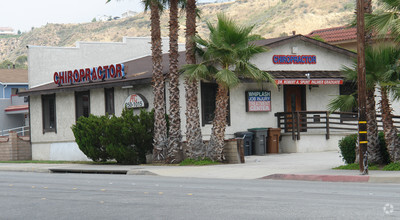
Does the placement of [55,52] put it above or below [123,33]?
below

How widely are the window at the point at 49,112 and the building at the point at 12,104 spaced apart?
12.3 metres

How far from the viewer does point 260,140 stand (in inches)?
1165

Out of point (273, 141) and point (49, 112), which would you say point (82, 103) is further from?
point (273, 141)

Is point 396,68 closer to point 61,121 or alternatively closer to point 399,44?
point 399,44

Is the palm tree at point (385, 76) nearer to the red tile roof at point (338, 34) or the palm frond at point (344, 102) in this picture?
the palm frond at point (344, 102)

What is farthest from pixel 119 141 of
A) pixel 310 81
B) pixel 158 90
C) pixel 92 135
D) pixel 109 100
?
pixel 310 81

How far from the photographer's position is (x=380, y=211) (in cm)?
1027

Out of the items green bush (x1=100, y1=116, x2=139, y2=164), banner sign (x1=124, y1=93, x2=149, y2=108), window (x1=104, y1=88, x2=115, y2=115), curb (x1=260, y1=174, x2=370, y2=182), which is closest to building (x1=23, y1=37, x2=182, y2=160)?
window (x1=104, y1=88, x2=115, y2=115)

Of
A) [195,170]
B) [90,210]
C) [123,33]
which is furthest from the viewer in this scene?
[123,33]

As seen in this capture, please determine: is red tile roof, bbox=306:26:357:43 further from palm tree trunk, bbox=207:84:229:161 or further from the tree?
palm tree trunk, bbox=207:84:229:161

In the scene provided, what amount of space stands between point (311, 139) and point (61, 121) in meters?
13.1

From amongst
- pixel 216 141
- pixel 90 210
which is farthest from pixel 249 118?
pixel 90 210

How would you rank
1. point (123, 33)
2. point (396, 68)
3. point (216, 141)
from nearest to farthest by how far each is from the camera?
point (396, 68), point (216, 141), point (123, 33)

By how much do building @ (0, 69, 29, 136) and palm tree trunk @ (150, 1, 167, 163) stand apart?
78.0ft
